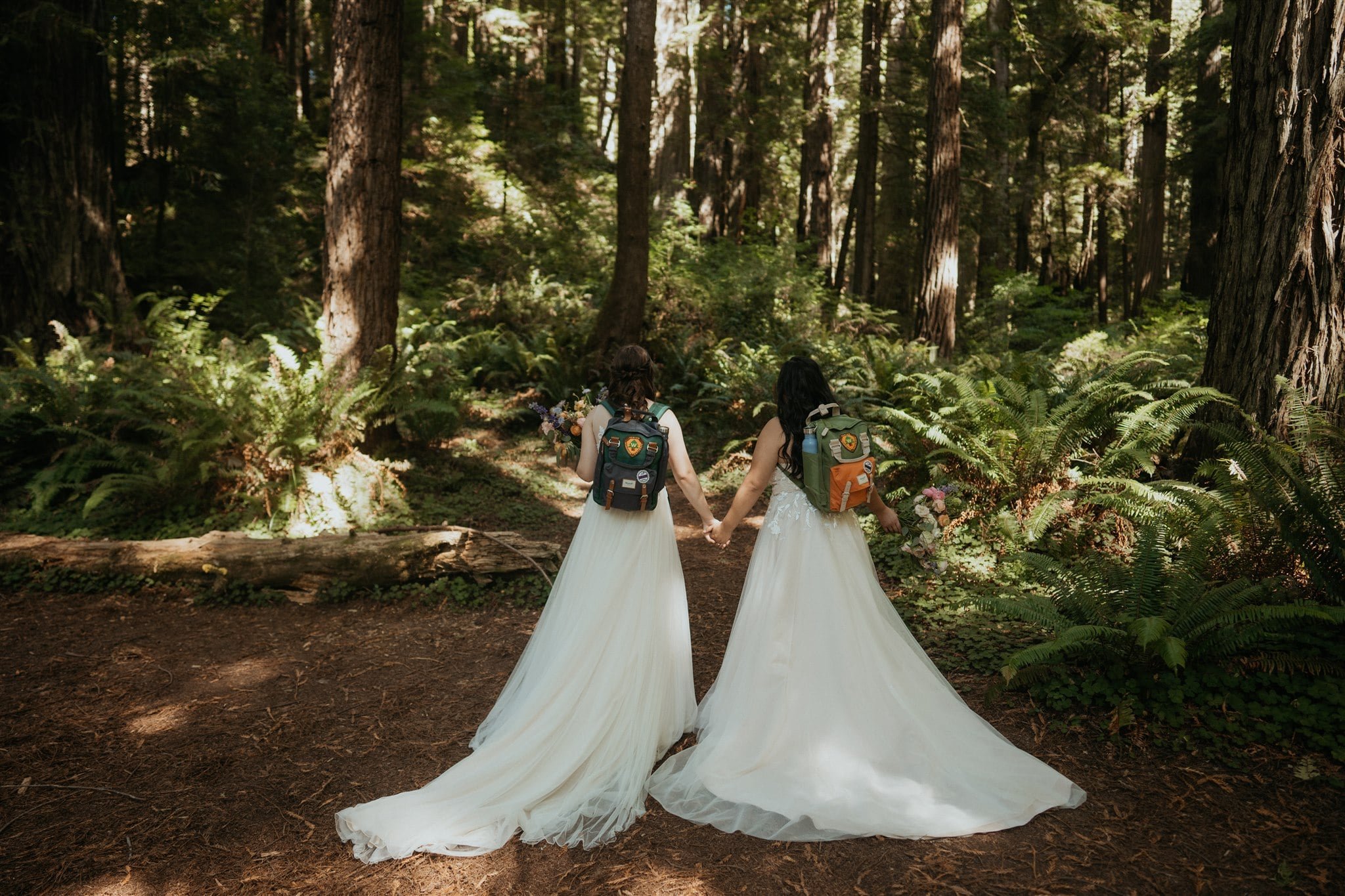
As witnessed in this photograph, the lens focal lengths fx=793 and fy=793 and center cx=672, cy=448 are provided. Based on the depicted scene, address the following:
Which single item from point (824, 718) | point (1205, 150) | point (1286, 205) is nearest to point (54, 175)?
point (824, 718)

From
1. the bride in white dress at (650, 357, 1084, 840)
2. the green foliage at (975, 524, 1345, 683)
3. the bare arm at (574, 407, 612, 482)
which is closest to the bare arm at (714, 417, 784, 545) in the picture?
the bride in white dress at (650, 357, 1084, 840)

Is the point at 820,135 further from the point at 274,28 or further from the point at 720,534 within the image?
the point at 720,534

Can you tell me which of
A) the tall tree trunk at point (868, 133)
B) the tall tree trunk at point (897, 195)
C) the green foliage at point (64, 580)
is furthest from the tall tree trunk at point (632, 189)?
the tall tree trunk at point (897, 195)

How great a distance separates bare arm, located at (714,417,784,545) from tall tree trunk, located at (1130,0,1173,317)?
18.0 metres

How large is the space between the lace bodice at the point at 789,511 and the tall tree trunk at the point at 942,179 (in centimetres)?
826

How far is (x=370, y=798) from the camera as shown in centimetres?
370

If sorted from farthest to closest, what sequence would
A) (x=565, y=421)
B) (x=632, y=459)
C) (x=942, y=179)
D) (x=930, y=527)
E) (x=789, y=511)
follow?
(x=942, y=179)
(x=930, y=527)
(x=565, y=421)
(x=789, y=511)
(x=632, y=459)

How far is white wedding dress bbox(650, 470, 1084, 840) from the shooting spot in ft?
11.1

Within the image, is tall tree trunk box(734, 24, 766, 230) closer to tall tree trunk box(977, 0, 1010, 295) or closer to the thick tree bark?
tall tree trunk box(977, 0, 1010, 295)

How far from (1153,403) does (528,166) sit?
14560 mm

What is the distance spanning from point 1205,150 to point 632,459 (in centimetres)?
1684

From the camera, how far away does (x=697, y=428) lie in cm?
1146

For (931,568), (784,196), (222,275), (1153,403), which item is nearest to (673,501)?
(931,568)

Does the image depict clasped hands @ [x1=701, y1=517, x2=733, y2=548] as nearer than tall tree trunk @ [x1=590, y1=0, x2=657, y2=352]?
Yes
